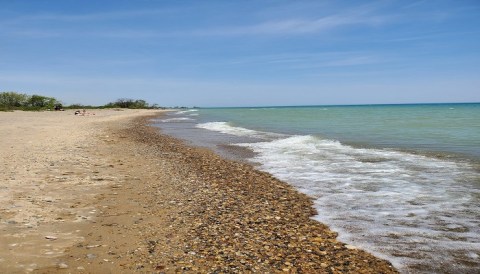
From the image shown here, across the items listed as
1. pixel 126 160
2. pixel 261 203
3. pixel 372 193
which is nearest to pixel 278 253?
pixel 261 203

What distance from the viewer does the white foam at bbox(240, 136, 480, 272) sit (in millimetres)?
5660

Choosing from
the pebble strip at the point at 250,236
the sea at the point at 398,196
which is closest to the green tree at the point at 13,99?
the sea at the point at 398,196

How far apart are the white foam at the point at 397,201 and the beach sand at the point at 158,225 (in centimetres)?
62

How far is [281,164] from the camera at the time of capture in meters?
13.6

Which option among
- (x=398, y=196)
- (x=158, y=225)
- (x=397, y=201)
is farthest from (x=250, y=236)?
(x=398, y=196)

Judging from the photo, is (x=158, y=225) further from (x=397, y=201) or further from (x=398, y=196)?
(x=398, y=196)

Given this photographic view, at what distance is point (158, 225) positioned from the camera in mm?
6387

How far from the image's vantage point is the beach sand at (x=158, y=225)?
491 centimetres

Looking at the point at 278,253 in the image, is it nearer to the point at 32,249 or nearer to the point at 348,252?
the point at 348,252

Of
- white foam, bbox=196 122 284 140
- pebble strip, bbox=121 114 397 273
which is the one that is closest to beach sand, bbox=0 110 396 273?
pebble strip, bbox=121 114 397 273

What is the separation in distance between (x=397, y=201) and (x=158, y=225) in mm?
5366

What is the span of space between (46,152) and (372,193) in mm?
12036

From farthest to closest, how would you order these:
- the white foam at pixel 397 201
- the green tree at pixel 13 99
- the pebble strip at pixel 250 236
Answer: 1. the green tree at pixel 13 99
2. the white foam at pixel 397 201
3. the pebble strip at pixel 250 236

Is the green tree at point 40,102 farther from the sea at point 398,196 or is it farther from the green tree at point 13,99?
the sea at point 398,196
